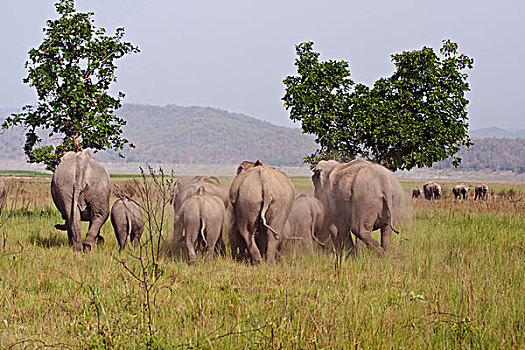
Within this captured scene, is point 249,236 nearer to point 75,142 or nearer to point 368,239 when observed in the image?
point 368,239

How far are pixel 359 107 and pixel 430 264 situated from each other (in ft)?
34.7

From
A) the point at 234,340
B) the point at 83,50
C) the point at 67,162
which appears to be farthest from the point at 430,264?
the point at 83,50

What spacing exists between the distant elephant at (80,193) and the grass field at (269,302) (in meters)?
0.39

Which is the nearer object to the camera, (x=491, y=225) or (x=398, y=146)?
(x=491, y=225)

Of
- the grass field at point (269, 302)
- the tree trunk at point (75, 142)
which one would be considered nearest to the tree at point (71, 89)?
the tree trunk at point (75, 142)

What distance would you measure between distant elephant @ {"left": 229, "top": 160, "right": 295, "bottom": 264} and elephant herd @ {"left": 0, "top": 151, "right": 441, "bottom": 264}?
15 mm

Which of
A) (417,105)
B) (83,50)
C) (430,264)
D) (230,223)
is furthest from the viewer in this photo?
(417,105)

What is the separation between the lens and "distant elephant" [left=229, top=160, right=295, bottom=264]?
7.34m

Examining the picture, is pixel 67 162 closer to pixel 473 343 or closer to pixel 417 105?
pixel 473 343

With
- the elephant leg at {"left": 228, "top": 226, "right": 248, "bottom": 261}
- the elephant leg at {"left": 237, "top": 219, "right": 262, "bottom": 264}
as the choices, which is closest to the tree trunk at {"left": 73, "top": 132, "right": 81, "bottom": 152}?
the elephant leg at {"left": 228, "top": 226, "right": 248, "bottom": 261}

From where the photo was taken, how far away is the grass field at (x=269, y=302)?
155 inches

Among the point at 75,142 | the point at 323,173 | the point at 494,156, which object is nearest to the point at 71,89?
the point at 75,142

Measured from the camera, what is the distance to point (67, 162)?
27.3ft

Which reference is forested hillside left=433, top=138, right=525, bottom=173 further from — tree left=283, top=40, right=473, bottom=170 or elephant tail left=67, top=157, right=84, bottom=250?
elephant tail left=67, top=157, right=84, bottom=250
